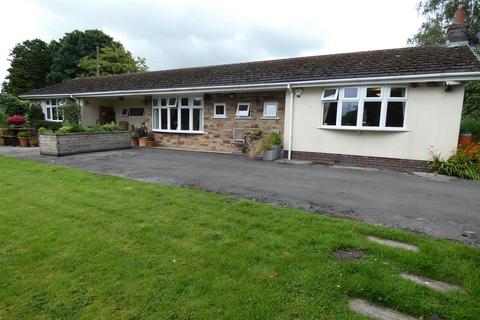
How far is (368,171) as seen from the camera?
8.05 metres

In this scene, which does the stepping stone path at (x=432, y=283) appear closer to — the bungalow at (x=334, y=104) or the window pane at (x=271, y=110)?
the bungalow at (x=334, y=104)

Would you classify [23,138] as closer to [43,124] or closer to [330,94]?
[43,124]

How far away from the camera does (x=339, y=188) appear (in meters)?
5.83

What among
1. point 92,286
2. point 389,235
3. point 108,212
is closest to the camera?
point 92,286

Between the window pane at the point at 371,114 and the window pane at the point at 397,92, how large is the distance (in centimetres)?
44

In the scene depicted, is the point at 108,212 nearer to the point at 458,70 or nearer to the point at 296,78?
the point at 296,78

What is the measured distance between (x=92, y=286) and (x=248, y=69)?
12.0 m

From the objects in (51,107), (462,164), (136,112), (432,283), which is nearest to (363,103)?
(462,164)

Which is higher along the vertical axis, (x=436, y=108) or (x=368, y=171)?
(x=436, y=108)

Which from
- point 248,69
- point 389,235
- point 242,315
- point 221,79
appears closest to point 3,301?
point 242,315

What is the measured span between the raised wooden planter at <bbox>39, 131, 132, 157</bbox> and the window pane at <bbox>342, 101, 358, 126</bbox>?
956 cm

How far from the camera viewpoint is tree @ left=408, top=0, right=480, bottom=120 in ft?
48.0

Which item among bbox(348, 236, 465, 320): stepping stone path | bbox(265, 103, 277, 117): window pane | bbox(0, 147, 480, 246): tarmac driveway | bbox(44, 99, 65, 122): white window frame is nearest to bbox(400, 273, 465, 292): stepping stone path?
bbox(348, 236, 465, 320): stepping stone path

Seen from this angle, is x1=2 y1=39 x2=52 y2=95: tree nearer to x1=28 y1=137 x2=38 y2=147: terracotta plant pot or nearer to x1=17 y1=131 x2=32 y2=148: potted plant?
x1=17 y1=131 x2=32 y2=148: potted plant
